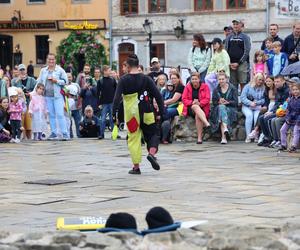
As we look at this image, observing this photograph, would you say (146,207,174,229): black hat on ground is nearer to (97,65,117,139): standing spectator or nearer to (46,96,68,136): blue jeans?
(46,96,68,136): blue jeans

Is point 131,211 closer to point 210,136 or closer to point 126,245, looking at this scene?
point 126,245

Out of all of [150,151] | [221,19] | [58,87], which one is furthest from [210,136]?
[221,19]

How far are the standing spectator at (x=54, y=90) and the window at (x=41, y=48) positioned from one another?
29.4 meters

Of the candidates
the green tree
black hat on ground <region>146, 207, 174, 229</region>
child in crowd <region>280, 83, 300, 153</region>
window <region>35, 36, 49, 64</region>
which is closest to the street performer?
child in crowd <region>280, 83, 300, 153</region>

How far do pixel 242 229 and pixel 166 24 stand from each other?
137ft

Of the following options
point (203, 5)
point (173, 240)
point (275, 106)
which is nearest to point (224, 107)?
point (275, 106)

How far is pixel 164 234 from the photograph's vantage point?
5.10 meters

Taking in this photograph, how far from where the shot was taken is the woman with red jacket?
61.7 feet

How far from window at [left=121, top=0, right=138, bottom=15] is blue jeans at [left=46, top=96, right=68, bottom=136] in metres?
27.4

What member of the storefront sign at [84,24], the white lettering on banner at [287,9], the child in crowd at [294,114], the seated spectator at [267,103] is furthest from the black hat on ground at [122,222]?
the storefront sign at [84,24]

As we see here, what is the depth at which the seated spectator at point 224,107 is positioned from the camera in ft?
61.7

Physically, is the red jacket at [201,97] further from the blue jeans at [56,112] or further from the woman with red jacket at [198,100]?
the blue jeans at [56,112]

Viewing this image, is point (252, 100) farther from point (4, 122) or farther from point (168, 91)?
point (4, 122)

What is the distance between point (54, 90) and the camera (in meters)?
20.6
